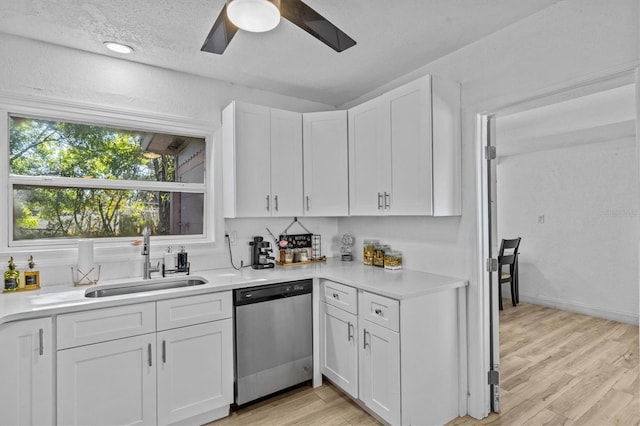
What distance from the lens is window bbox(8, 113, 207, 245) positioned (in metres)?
2.26

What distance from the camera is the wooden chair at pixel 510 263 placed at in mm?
4287

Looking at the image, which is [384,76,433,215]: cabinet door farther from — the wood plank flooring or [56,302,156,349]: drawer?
[56,302,156,349]: drawer

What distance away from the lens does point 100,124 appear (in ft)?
8.09

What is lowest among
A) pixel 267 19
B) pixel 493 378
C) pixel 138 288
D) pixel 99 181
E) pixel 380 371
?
pixel 493 378

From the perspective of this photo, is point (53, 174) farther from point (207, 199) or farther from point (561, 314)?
point (561, 314)

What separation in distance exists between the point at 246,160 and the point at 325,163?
73 centimetres

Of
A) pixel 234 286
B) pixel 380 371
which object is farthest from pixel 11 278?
pixel 380 371

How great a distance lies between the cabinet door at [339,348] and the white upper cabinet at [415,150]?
884mm

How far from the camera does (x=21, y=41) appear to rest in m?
2.16

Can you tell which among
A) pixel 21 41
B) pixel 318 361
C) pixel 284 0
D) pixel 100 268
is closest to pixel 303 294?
pixel 318 361

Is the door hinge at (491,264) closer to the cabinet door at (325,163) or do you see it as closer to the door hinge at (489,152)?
the door hinge at (489,152)

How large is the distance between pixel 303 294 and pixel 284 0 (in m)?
1.95

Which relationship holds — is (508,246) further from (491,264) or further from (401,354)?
(401,354)

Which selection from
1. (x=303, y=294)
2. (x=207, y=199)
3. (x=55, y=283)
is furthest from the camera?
(x=207, y=199)
